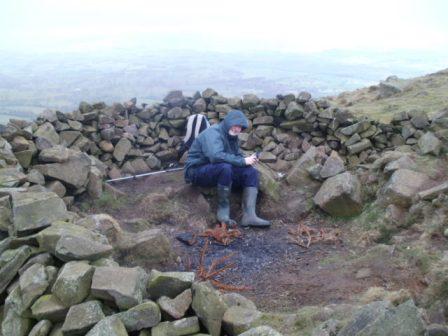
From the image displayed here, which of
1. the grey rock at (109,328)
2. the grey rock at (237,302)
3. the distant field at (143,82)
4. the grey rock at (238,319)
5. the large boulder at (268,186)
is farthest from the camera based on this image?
the distant field at (143,82)

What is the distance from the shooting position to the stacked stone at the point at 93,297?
4.43 meters

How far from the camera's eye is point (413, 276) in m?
6.43

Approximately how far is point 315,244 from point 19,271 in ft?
16.8

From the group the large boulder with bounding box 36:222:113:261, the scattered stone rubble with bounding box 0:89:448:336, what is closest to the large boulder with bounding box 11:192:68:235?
the scattered stone rubble with bounding box 0:89:448:336

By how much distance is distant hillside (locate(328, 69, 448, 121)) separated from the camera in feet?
50.0

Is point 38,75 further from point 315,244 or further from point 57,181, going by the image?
point 315,244

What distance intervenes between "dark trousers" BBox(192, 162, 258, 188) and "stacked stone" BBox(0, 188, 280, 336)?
14.1 feet

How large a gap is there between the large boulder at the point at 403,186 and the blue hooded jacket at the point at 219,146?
2823mm

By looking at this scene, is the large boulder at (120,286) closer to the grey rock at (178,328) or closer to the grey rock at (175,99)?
the grey rock at (178,328)

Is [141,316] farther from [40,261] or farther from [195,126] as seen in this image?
[195,126]

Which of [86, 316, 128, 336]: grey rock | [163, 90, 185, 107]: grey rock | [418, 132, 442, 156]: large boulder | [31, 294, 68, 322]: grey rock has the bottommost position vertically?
[31, 294, 68, 322]: grey rock

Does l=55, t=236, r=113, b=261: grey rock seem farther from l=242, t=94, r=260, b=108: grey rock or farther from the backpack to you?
l=242, t=94, r=260, b=108: grey rock

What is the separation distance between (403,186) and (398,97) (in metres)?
10.1

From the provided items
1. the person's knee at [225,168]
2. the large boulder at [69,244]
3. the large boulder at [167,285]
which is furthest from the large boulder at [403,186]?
the large boulder at [69,244]
